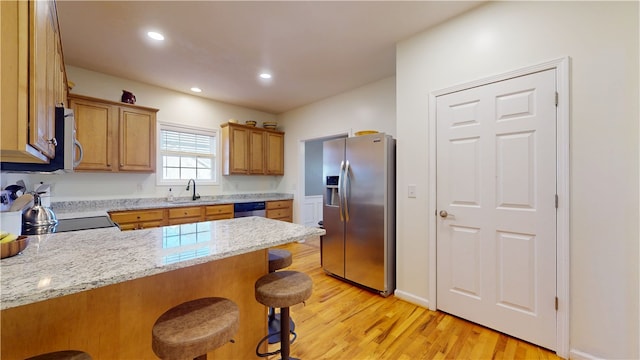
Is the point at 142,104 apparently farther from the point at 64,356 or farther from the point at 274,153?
the point at 64,356

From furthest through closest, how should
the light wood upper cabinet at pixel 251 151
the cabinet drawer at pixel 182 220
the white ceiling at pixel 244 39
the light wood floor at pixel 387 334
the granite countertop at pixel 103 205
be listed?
the light wood upper cabinet at pixel 251 151
the cabinet drawer at pixel 182 220
the granite countertop at pixel 103 205
the white ceiling at pixel 244 39
the light wood floor at pixel 387 334

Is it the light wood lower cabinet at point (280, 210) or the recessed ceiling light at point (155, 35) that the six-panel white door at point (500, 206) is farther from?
the light wood lower cabinet at point (280, 210)

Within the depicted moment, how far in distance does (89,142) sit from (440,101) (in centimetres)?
410

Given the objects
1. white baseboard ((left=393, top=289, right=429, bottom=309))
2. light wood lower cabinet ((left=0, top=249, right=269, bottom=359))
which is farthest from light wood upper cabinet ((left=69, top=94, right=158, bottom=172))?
white baseboard ((left=393, top=289, right=429, bottom=309))

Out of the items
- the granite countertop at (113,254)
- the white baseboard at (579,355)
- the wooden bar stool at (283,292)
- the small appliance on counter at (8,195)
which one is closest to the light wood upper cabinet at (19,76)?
the granite countertop at (113,254)

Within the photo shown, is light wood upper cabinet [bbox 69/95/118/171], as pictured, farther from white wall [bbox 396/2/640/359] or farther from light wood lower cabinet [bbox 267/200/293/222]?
white wall [bbox 396/2/640/359]

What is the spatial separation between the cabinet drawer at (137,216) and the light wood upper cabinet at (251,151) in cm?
138

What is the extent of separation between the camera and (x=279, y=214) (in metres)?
4.86

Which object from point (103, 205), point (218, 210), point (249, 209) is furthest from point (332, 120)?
point (103, 205)

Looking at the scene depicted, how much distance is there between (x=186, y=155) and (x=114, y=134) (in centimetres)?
110

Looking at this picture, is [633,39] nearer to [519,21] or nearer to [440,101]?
[519,21]

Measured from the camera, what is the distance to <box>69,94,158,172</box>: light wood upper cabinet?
3074mm

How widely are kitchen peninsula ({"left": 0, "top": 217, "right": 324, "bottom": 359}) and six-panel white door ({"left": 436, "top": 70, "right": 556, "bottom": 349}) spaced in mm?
1460

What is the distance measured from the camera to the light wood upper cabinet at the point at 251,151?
4.47m
